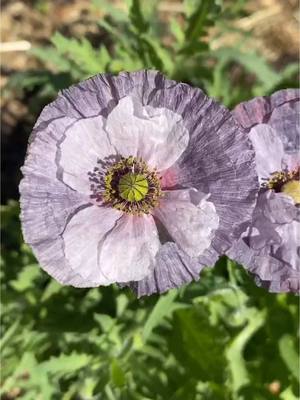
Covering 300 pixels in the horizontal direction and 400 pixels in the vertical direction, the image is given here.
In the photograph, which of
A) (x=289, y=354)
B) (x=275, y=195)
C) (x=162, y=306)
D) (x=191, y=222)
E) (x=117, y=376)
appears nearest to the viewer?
(x=191, y=222)

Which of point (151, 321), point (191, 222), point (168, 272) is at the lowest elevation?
point (151, 321)

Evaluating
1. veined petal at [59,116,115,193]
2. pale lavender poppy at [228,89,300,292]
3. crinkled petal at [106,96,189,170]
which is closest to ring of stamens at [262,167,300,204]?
pale lavender poppy at [228,89,300,292]

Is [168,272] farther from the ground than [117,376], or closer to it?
farther from the ground

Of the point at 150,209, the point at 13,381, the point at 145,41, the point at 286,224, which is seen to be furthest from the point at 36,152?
the point at 13,381

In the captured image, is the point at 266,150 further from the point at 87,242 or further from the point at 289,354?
the point at 289,354

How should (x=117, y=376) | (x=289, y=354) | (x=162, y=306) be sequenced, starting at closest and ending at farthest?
1. (x=162, y=306)
2. (x=117, y=376)
3. (x=289, y=354)

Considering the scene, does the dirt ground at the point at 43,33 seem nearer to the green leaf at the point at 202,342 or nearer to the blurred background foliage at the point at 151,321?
the blurred background foliage at the point at 151,321

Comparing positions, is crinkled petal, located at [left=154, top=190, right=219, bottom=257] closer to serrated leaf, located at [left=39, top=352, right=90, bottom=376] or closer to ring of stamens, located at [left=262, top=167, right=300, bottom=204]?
ring of stamens, located at [left=262, top=167, right=300, bottom=204]

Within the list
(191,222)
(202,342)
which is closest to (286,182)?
(191,222)
